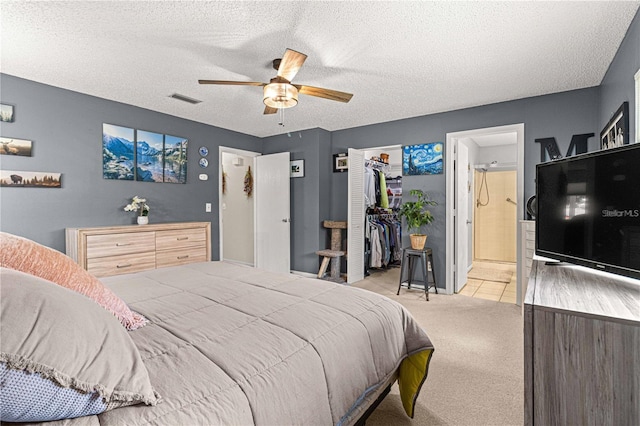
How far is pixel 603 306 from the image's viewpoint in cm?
95

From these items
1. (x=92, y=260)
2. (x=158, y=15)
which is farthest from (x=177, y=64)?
(x=92, y=260)

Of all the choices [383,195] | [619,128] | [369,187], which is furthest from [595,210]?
[383,195]

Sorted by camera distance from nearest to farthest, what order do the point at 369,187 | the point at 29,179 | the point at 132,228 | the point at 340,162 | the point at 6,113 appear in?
the point at 6,113 → the point at 29,179 → the point at 132,228 → the point at 340,162 → the point at 369,187

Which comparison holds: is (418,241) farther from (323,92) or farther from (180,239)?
(180,239)

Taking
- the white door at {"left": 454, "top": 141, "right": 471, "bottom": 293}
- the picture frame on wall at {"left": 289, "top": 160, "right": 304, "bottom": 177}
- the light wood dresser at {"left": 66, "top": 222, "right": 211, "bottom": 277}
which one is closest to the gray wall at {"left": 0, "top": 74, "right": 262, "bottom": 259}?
the light wood dresser at {"left": 66, "top": 222, "right": 211, "bottom": 277}

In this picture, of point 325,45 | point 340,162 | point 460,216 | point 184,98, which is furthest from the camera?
point 340,162

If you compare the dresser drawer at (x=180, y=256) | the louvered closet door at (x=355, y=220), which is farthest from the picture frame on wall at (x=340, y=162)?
the dresser drawer at (x=180, y=256)

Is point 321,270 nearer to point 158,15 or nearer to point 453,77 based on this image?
point 453,77

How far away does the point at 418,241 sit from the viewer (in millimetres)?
4082

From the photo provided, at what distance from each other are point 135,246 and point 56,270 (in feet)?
8.27

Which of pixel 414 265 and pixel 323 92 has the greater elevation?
pixel 323 92

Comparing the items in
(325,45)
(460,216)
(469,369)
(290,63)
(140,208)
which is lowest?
(469,369)

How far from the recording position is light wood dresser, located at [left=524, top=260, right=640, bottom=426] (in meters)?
0.85

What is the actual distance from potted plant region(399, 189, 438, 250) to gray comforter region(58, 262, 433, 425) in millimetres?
2464
